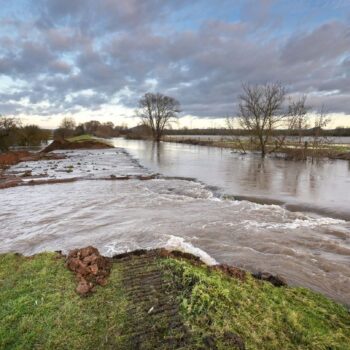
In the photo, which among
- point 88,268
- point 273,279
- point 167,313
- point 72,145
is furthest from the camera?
point 72,145

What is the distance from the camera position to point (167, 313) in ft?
10.9

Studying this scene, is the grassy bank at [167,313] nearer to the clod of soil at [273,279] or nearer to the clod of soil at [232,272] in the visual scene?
the clod of soil at [232,272]

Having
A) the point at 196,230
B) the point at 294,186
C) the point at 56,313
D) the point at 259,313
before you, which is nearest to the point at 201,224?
the point at 196,230

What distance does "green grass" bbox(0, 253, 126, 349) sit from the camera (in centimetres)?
304

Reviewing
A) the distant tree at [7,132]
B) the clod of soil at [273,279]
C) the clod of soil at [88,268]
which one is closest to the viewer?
the clod of soil at [88,268]

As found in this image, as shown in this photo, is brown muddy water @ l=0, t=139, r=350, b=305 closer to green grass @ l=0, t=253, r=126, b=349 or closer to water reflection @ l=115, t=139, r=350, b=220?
water reflection @ l=115, t=139, r=350, b=220

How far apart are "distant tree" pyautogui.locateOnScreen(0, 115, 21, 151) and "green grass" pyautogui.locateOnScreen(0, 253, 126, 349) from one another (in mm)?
39498

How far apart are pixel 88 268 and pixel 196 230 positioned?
342cm

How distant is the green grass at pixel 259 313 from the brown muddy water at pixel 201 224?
0.83m

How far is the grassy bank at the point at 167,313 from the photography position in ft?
9.82

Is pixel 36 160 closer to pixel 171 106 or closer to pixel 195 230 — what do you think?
pixel 195 230

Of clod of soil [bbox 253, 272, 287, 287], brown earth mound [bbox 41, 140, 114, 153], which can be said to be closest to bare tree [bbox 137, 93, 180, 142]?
brown earth mound [bbox 41, 140, 114, 153]

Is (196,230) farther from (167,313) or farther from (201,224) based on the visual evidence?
(167,313)

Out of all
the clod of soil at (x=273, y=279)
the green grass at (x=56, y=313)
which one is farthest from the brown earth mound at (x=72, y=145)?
the clod of soil at (x=273, y=279)
